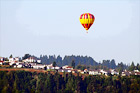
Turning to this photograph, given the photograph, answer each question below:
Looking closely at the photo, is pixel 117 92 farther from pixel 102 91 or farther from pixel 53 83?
pixel 53 83

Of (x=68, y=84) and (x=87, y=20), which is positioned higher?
(x=87, y=20)

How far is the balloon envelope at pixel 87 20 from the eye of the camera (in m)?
128

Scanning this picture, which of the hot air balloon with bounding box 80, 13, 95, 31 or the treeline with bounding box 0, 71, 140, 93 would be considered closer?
the hot air balloon with bounding box 80, 13, 95, 31

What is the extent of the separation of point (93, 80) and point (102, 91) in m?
9.45

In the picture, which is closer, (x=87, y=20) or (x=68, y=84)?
(x=87, y=20)

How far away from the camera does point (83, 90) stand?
527 ft

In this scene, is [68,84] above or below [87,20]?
below

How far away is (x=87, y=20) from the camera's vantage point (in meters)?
128

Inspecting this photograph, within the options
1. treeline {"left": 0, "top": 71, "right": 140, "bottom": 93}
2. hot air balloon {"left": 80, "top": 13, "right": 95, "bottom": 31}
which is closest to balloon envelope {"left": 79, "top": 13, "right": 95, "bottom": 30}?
hot air balloon {"left": 80, "top": 13, "right": 95, "bottom": 31}

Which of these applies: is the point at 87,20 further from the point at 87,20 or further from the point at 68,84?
the point at 68,84

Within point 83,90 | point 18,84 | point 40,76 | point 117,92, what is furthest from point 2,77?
point 117,92

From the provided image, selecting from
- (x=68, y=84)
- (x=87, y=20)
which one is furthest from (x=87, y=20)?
(x=68, y=84)

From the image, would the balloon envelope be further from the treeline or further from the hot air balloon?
the treeline

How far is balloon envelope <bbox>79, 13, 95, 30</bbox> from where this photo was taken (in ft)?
421
